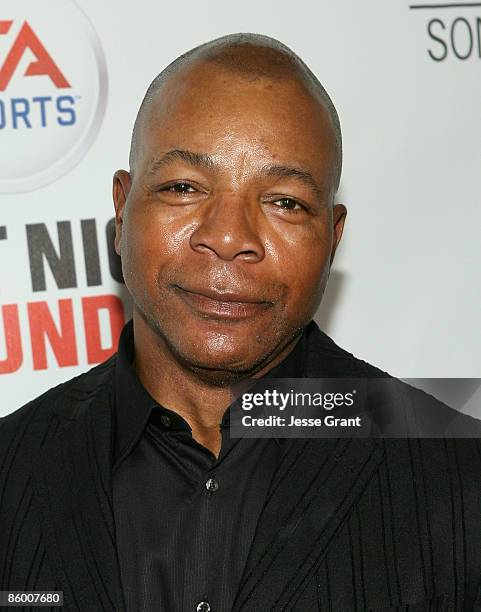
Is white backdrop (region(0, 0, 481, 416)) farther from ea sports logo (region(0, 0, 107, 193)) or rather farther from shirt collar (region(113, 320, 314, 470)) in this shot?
shirt collar (region(113, 320, 314, 470))

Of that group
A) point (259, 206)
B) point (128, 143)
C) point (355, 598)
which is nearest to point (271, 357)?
point (259, 206)

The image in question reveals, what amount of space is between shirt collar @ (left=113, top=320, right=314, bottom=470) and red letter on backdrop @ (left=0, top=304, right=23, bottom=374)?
0.41 m

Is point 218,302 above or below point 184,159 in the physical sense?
below

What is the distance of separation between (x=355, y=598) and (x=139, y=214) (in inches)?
19.3

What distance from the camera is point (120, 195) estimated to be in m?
1.28

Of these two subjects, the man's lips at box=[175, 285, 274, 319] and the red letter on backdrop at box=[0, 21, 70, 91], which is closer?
the man's lips at box=[175, 285, 274, 319]

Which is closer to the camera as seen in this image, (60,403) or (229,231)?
(229,231)

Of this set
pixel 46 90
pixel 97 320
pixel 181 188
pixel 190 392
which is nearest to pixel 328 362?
pixel 190 392

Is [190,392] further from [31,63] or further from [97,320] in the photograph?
[31,63]

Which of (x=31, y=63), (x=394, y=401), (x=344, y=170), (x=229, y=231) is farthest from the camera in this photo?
(x=344, y=170)

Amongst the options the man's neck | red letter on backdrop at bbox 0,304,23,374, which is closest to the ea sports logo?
red letter on backdrop at bbox 0,304,23,374

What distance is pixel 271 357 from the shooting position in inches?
47.1

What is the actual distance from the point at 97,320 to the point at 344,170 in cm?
49

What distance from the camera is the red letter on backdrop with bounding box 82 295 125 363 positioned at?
1688 mm
